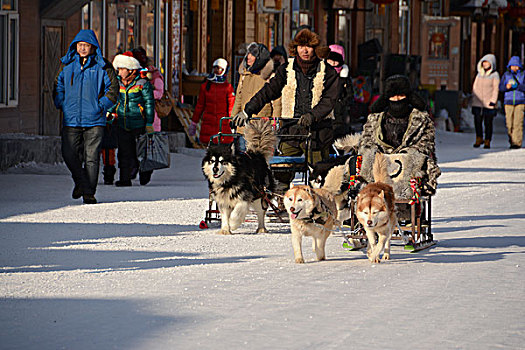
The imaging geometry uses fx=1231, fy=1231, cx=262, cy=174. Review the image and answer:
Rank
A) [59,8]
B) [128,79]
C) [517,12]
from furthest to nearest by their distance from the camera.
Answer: [517,12] → [59,8] → [128,79]

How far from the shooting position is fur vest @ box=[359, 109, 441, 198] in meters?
9.34

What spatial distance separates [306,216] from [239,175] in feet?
5.64

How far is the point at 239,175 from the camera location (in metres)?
10.0

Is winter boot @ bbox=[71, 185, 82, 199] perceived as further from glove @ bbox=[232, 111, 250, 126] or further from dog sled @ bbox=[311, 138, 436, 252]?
dog sled @ bbox=[311, 138, 436, 252]

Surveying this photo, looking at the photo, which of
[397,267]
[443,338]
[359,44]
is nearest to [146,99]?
[397,267]

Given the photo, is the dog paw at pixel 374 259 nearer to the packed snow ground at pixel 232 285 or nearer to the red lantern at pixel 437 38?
the packed snow ground at pixel 232 285

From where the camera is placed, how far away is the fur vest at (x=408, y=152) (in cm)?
934

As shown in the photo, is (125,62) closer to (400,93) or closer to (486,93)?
(400,93)

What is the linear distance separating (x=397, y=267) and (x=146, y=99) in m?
6.46

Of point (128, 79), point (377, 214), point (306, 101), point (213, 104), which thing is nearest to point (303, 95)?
point (306, 101)

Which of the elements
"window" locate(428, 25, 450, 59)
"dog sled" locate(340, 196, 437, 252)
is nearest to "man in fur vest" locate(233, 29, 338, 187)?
"dog sled" locate(340, 196, 437, 252)

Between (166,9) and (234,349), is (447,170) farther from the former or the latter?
(234,349)

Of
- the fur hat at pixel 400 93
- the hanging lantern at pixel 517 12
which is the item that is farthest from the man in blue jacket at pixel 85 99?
the hanging lantern at pixel 517 12

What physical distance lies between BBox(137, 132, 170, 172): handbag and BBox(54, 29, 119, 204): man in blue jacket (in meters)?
1.91
